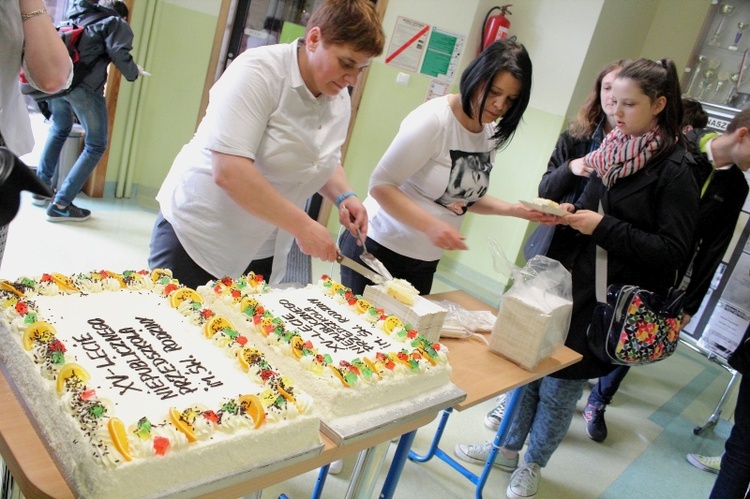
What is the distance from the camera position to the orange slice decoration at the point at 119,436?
90cm

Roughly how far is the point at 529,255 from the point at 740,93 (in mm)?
3267

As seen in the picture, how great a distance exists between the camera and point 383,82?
183 inches

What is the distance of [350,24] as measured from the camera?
4.87 ft

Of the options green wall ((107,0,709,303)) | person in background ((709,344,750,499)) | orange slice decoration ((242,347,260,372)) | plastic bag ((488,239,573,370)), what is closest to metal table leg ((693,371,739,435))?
person in background ((709,344,750,499))

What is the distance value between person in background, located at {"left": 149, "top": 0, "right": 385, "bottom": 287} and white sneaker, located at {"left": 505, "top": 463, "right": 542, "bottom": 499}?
53.1 inches

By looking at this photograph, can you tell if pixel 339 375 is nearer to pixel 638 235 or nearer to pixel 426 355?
pixel 426 355

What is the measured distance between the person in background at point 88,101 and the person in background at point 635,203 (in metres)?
2.84

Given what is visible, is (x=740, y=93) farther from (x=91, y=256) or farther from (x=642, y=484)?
(x=91, y=256)

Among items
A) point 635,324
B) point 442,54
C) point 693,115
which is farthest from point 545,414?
point 442,54

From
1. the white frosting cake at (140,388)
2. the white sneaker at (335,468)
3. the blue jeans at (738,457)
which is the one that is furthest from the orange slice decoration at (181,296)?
the blue jeans at (738,457)

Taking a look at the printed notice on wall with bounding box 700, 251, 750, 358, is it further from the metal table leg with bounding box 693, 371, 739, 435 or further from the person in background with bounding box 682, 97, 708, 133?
the person in background with bounding box 682, 97, 708, 133

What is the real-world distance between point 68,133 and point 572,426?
3.51 metres

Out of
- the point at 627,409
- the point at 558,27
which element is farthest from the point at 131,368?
the point at 558,27

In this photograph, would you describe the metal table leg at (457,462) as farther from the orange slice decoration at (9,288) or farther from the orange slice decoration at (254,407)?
the orange slice decoration at (9,288)
